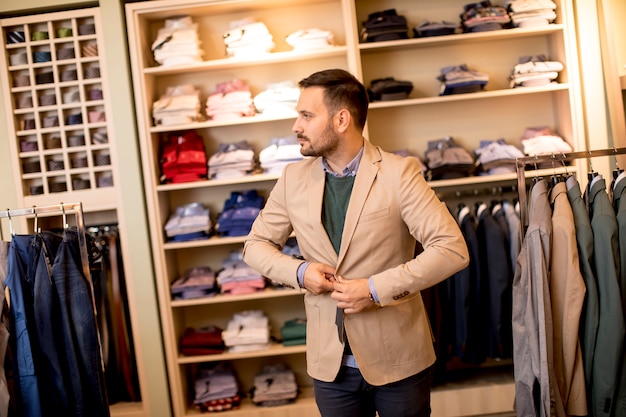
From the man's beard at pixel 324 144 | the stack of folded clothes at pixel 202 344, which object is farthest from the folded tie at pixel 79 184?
the man's beard at pixel 324 144

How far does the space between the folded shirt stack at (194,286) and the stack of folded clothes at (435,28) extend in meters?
1.80

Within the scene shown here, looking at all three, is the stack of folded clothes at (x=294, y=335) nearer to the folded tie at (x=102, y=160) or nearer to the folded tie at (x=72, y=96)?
the folded tie at (x=102, y=160)

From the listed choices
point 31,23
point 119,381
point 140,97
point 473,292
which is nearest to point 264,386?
point 119,381

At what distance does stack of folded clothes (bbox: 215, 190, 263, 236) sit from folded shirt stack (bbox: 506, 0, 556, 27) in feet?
5.75

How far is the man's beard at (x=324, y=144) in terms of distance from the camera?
2025mm

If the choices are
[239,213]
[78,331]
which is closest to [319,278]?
[78,331]

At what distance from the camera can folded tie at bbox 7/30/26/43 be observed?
3.75m

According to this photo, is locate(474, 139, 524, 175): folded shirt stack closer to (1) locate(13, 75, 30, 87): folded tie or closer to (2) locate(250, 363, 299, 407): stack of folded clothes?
(2) locate(250, 363, 299, 407): stack of folded clothes

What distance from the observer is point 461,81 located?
3.75 meters

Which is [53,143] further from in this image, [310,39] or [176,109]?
[310,39]

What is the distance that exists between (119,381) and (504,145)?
254 centimetres

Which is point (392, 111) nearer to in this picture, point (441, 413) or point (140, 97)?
point (140, 97)

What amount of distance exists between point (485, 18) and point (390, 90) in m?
0.65

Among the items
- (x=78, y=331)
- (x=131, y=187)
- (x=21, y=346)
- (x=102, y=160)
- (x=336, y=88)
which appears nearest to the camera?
(x=336, y=88)
